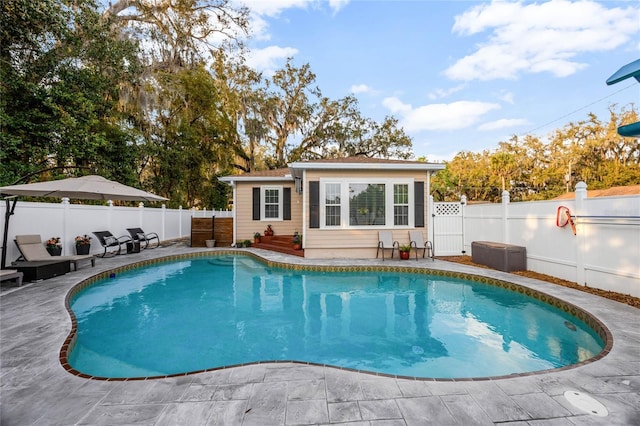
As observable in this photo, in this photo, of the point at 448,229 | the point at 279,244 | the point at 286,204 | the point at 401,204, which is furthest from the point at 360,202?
the point at 286,204

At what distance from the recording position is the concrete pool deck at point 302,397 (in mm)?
2002

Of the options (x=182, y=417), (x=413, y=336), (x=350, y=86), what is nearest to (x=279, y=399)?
(x=182, y=417)

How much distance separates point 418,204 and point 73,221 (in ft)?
35.4

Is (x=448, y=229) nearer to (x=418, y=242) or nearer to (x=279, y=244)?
(x=418, y=242)

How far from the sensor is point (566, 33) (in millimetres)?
9703

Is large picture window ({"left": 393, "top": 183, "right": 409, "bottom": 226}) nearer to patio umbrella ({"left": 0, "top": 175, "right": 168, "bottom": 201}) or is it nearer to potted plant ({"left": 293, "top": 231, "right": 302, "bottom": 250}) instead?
potted plant ({"left": 293, "top": 231, "right": 302, "bottom": 250})

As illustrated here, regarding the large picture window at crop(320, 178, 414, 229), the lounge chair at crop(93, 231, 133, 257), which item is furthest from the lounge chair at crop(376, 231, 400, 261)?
the lounge chair at crop(93, 231, 133, 257)

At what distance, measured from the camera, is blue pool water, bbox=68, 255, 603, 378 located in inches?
135

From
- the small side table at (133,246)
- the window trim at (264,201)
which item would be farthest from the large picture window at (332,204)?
the small side table at (133,246)

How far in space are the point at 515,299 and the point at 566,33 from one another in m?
10.0

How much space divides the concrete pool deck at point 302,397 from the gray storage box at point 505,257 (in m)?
4.15

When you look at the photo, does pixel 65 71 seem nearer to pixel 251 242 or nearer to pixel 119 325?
pixel 251 242

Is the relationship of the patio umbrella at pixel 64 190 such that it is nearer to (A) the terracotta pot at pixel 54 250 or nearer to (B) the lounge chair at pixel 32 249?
(B) the lounge chair at pixel 32 249

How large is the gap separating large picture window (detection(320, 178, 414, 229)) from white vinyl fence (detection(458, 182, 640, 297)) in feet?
10.0
